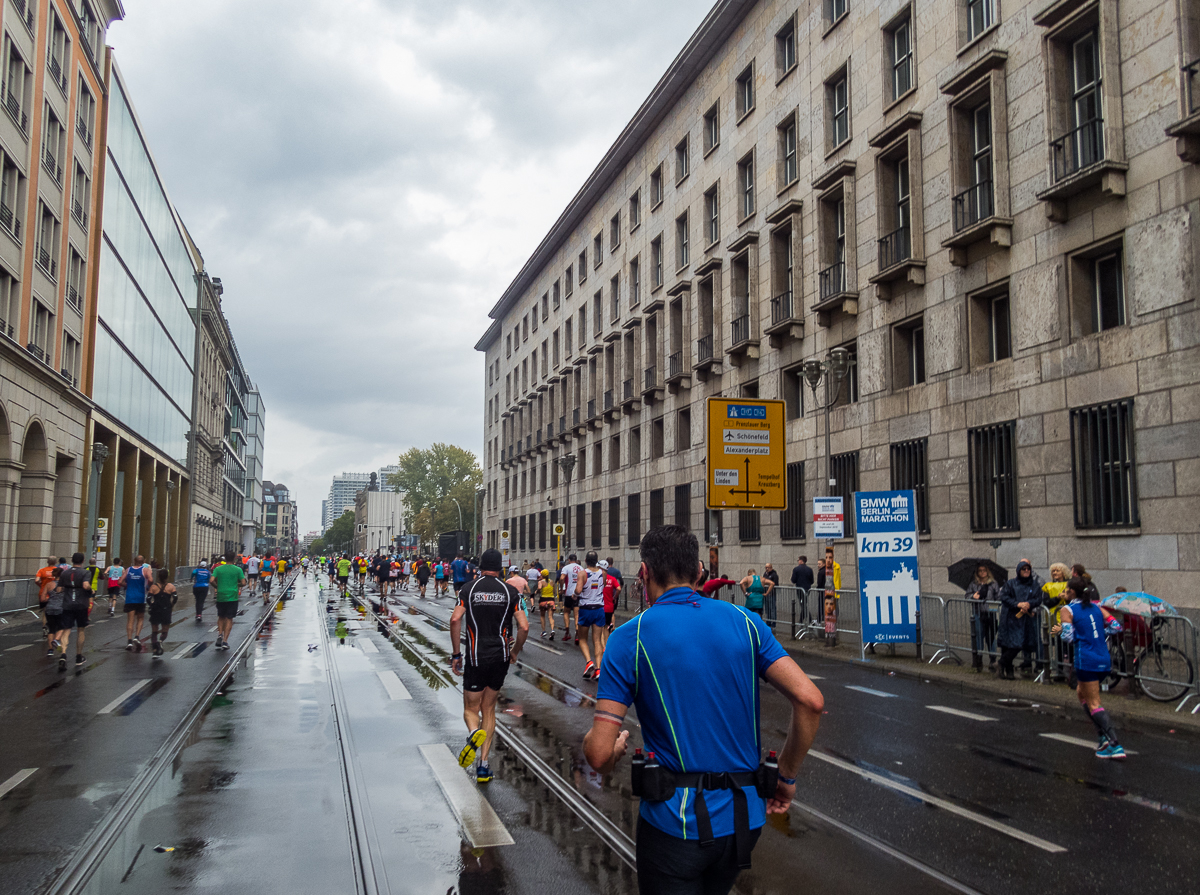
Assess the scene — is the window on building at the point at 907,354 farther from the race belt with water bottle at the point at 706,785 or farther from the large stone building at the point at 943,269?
the race belt with water bottle at the point at 706,785

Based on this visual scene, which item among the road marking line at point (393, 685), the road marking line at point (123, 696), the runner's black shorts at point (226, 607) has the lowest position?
the road marking line at point (393, 685)

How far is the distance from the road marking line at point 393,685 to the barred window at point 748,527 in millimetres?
17203

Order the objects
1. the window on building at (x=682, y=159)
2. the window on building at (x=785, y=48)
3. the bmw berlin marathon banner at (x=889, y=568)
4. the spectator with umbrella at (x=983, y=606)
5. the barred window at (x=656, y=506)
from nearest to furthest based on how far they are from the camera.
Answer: the spectator with umbrella at (x=983, y=606) → the bmw berlin marathon banner at (x=889, y=568) → the window on building at (x=785, y=48) → the window on building at (x=682, y=159) → the barred window at (x=656, y=506)

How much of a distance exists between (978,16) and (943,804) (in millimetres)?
19562

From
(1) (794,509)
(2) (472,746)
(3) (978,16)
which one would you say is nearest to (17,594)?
(1) (794,509)

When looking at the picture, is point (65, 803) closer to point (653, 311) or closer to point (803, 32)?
point (803, 32)

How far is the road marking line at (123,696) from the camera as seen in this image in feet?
36.9

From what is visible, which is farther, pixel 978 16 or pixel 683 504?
pixel 683 504

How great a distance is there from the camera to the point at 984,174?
21109 millimetres

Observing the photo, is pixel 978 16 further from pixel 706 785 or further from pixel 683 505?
pixel 706 785

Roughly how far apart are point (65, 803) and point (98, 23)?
42.6 meters

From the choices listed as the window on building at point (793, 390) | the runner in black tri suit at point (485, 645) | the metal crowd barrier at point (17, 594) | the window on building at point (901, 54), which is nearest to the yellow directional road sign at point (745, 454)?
the window on building at point (793, 390)

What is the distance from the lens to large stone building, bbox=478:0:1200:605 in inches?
647

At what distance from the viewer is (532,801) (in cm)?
710
